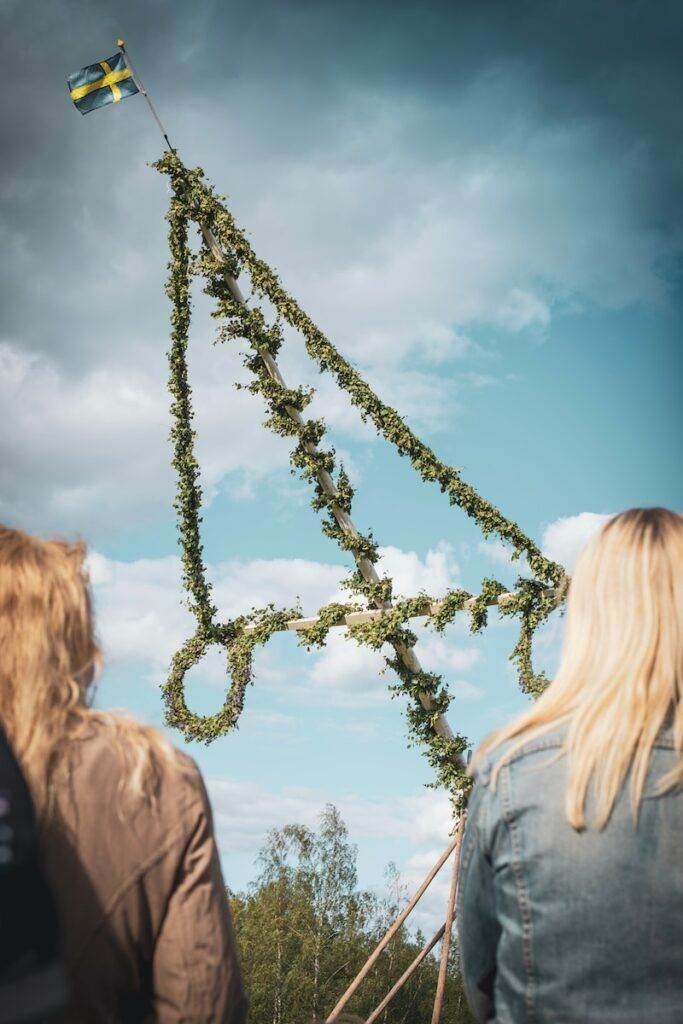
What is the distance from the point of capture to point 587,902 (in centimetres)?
181

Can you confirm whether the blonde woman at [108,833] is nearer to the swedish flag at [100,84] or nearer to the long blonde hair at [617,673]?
the long blonde hair at [617,673]

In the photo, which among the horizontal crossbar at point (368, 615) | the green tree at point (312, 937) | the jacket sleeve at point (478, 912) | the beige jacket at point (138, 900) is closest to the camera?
the beige jacket at point (138, 900)

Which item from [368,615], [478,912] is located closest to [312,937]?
[368,615]

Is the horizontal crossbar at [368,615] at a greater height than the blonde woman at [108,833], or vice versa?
the horizontal crossbar at [368,615]

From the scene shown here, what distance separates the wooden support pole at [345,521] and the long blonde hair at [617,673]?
34.9ft

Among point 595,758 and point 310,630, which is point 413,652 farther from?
point 595,758

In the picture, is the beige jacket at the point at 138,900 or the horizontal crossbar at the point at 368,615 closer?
the beige jacket at the point at 138,900

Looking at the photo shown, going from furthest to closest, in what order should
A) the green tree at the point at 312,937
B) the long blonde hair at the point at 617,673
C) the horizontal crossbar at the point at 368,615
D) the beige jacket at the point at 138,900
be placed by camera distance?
the green tree at the point at 312,937, the horizontal crossbar at the point at 368,615, the long blonde hair at the point at 617,673, the beige jacket at the point at 138,900

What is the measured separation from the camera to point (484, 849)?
6.36 ft

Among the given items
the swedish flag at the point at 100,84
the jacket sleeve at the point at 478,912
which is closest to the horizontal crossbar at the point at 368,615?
the swedish flag at the point at 100,84

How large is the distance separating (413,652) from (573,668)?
10.9 meters

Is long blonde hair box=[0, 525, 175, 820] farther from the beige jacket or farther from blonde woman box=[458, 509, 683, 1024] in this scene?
blonde woman box=[458, 509, 683, 1024]

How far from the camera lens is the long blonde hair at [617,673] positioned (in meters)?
1.82

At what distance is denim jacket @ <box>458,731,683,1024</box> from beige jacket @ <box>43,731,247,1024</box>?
58 centimetres
